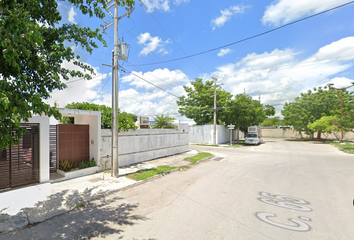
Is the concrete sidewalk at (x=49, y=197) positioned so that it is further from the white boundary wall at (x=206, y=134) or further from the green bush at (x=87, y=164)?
the white boundary wall at (x=206, y=134)

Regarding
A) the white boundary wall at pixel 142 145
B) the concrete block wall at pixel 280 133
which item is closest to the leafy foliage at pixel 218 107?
the white boundary wall at pixel 142 145

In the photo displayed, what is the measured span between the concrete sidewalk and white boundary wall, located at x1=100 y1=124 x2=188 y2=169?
186cm

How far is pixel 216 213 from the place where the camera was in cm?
472

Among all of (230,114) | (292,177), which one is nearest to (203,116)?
(230,114)

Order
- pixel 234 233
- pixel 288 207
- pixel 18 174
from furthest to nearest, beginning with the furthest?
1. pixel 18 174
2. pixel 288 207
3. pixel 234 233

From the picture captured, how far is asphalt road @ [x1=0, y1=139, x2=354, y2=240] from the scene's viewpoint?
3.85m

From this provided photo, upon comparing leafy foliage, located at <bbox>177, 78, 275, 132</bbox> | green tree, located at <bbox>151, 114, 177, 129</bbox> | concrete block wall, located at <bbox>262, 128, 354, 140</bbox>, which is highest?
leafy foliage, located at <bbox>177, 78, 275, 132</bbox>

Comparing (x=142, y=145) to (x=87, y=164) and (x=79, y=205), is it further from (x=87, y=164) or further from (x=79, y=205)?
(x=79, y=205)

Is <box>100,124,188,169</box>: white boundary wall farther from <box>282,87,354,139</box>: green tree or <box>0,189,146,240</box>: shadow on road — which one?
<box>282,87,354,139</box>: green tree

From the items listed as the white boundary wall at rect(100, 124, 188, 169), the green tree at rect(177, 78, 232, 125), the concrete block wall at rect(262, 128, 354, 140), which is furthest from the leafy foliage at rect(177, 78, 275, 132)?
the concrete block wall at rect(262, 128, 354, 140)

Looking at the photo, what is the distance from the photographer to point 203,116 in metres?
26.2

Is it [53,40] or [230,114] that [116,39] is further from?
[230,114]

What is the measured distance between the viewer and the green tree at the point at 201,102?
81.6 feet

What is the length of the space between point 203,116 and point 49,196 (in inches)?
870
